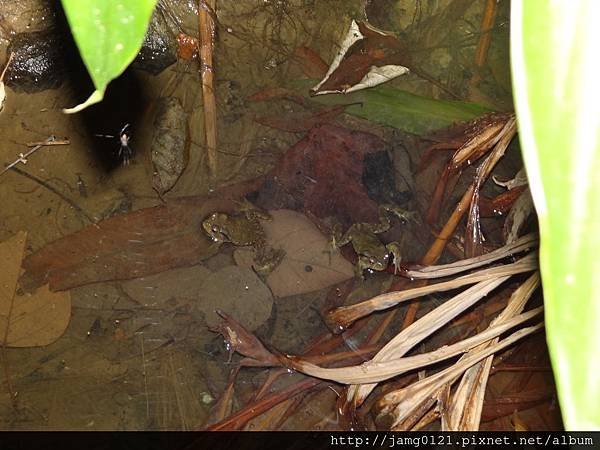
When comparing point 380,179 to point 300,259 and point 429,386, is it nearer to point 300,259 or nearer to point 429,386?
point 300,259

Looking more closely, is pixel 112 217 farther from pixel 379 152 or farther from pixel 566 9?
pixel 566 9

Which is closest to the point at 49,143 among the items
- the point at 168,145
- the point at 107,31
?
the point at 168,145

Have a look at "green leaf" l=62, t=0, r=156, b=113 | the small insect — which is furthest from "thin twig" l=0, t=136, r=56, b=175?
"green leaf" l=62, t=0, r=156, b=113

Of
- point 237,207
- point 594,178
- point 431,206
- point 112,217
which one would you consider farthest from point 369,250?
point 594,178

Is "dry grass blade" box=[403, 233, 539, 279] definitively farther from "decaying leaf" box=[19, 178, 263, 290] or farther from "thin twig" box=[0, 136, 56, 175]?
Answer: "thin twig" box=[0, 136, 56, 175]

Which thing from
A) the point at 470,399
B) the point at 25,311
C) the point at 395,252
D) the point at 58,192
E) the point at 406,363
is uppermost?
the point at 470,399

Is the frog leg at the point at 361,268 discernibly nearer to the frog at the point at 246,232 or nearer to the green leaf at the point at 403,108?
the frog at the point at 246,232

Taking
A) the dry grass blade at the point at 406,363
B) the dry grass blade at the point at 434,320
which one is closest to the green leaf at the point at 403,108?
the dry grass blade at the point at 434,320
